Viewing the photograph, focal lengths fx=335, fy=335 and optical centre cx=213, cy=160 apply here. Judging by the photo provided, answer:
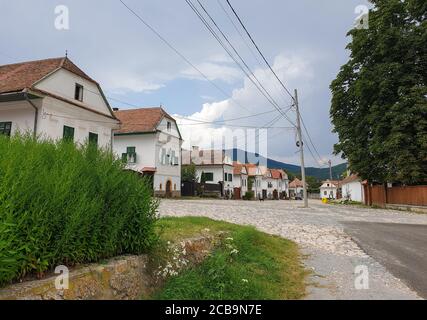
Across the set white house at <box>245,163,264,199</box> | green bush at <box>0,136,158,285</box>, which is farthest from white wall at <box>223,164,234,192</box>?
green bush at <box>0,136,158,285</box>

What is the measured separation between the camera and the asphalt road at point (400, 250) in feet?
19.7

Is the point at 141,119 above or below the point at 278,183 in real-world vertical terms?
above

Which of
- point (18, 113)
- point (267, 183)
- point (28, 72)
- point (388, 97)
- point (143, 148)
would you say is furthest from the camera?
point (267, 183)

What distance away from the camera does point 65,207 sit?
333 centimetres

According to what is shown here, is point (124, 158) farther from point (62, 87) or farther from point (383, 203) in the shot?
point (383, 203)

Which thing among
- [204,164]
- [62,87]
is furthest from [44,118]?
[204,164]

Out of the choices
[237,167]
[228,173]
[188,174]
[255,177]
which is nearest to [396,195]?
[188,174]

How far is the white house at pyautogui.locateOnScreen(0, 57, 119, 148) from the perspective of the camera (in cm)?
2009

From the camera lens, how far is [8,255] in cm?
274

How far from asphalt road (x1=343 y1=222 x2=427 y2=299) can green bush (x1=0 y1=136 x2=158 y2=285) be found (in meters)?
4.35

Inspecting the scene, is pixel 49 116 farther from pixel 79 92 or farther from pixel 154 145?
pixel 154 145

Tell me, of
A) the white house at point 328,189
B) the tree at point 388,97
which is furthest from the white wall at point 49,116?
the white house at point 328,189

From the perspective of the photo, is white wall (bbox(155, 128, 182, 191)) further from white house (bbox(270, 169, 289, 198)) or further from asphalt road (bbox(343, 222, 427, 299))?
white house (bbox(270, 169, 289, 198))

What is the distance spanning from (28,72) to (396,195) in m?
30.1
